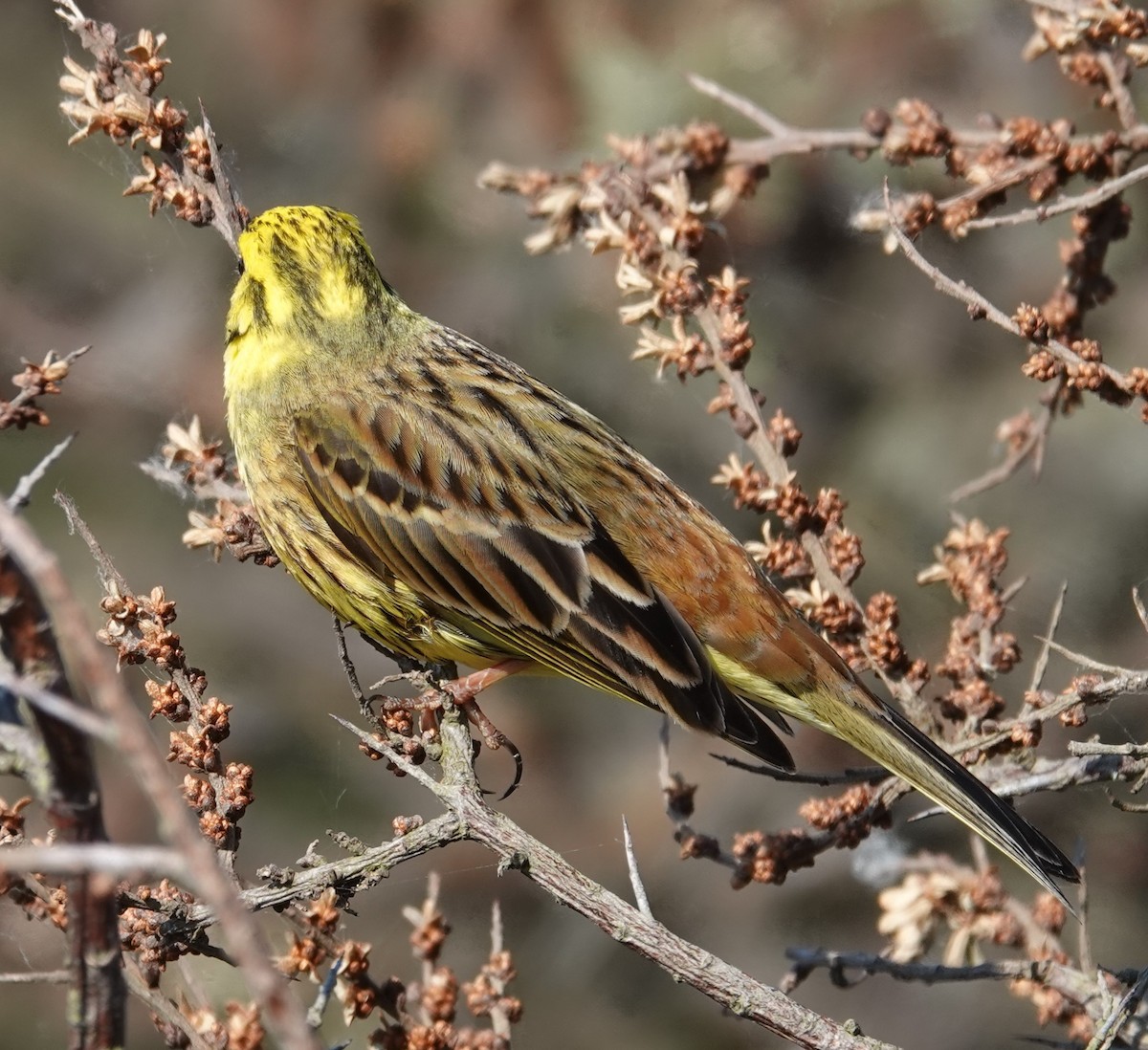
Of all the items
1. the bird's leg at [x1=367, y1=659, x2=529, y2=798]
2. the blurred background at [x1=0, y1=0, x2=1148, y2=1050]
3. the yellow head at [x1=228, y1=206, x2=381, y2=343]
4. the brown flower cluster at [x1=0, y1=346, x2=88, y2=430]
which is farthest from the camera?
the blurred background at [x1=0, y1=0, x2=1148, y2=1050]

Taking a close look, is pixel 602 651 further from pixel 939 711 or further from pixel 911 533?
pixel 911 533

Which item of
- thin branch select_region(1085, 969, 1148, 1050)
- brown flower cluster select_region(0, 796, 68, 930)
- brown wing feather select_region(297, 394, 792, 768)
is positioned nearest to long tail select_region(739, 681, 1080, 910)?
brown wing feather select_region(297, 394, 792, 768)

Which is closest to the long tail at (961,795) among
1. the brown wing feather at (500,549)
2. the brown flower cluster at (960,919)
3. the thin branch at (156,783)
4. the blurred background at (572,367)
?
the brown flower cluster at (960,919)

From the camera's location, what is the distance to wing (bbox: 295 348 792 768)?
10.8 feet

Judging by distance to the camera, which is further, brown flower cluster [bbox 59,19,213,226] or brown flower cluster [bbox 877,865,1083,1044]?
brown flower cluster [bbox 877,865,1083,1044]

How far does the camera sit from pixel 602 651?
3336 millimetres

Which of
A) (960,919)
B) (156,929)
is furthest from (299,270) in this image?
(960,919)

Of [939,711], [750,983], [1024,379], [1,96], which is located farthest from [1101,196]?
[1,96]

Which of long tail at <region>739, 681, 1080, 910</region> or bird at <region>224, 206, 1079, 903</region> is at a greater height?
bird at <region>224, 206, 1079, 903</region>

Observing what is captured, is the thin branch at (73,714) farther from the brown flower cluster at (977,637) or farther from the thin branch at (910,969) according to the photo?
the brown flower cluster at (977,637)

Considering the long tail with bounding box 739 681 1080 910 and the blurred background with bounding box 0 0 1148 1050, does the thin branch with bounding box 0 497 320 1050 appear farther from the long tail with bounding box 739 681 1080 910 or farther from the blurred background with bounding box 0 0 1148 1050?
the blurred background with bounding box 0 0 1148 1050

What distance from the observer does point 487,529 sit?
3463 millimetres

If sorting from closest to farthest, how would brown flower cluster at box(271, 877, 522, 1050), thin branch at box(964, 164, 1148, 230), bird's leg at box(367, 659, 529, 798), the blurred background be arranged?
brown flower cluster at box(271, 877, 522, 1050) → thin branch at box(964, 164, 1148, 230) → bird's leg at box(367, 659, 529, 798) → the blurred background

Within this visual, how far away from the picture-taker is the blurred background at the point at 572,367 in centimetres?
538
